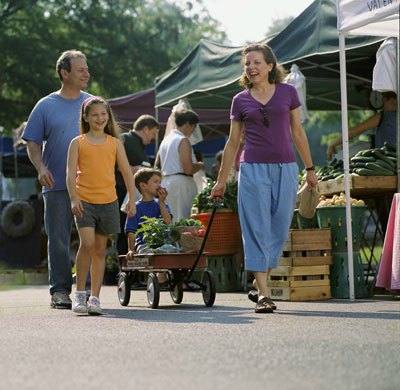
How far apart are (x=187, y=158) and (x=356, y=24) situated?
13.4 feet

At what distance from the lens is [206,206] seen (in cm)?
1302

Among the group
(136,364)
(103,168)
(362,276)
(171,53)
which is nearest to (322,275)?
(362,276)

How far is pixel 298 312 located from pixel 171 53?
38.0m

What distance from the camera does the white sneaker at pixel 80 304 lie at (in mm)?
8906

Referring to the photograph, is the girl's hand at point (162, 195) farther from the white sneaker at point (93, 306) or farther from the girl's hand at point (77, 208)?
the white sneaker at point (93, 306)

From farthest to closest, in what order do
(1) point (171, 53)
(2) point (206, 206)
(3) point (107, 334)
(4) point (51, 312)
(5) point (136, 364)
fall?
(1) point (171, 53)
(2) point (206, 206)
(4) point (51, 312)
(3) point (107, 334)
(5) point (136, 364)

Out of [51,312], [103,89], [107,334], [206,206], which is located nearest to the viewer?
[107,334]

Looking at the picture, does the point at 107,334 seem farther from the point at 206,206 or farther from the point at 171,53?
the point at 171,53

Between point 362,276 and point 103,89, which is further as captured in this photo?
point 103,89

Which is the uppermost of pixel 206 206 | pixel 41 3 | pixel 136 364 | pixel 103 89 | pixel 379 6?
pixel 41 3

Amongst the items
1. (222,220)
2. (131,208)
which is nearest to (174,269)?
(131,208)

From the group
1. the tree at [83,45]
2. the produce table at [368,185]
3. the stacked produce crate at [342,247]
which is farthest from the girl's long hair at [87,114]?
the tree at [83,45]

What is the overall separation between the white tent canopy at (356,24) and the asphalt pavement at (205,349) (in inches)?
58.0

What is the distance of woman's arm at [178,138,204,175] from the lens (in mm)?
13508
